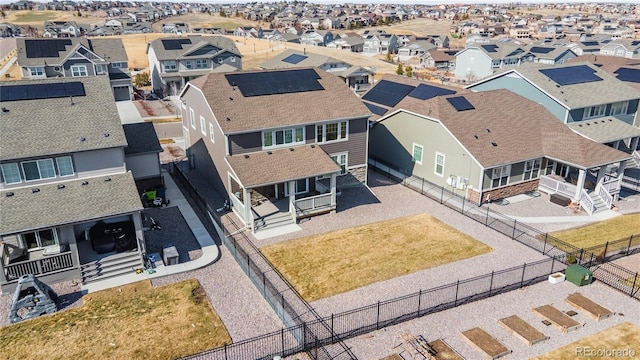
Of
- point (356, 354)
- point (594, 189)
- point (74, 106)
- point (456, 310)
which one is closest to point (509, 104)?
point (594, 189)

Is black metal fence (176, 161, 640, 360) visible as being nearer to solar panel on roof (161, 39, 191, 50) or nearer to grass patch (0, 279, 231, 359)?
grass patch (0, 279, 231, 359)

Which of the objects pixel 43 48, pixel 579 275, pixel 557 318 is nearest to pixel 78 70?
pixel 43 48

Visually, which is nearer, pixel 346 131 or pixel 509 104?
pixel 346 131

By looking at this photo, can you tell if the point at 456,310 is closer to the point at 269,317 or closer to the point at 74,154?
the point at 269,317

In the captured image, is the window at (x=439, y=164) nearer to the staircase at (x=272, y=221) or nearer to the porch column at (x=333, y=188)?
the porch column at (x=333, y=188)

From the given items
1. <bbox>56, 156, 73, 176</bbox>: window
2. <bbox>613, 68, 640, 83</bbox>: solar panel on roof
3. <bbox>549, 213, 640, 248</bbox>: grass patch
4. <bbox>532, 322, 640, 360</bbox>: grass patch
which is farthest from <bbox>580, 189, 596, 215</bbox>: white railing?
<bbox>56, 156, 73, 176</bbox>: window

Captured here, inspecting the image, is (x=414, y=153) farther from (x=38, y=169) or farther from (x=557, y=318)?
(x=38, y=169)
